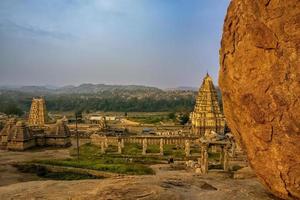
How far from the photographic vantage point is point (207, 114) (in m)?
62.1

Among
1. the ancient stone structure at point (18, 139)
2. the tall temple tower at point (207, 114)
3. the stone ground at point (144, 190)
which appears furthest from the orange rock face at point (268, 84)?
the tall temple tower at point (207, 114)

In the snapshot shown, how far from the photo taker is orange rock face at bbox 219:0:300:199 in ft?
38.5

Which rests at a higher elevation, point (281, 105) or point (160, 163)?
point (281, 105)

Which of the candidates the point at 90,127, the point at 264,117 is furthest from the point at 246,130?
the point at 90,127

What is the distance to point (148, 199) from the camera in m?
13.8

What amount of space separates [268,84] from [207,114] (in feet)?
165

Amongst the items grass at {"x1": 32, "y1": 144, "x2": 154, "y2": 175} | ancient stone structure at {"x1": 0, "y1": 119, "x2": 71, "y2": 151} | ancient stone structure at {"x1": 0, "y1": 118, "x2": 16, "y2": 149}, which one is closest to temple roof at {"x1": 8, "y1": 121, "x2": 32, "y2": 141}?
ancient stone structure at {"x1": 0, "y1": 119, "x2": 71, "y2": 151}

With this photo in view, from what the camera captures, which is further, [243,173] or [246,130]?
[243,173]

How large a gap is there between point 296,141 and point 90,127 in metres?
70.6

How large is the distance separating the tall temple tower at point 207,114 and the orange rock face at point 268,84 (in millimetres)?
48193

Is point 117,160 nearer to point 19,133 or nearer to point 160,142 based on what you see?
point 160,142

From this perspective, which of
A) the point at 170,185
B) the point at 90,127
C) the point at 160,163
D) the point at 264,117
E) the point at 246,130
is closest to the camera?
the point at 264,117

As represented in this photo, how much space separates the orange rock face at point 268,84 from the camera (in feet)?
38.5

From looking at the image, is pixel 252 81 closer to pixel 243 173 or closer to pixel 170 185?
pixel 170 185
